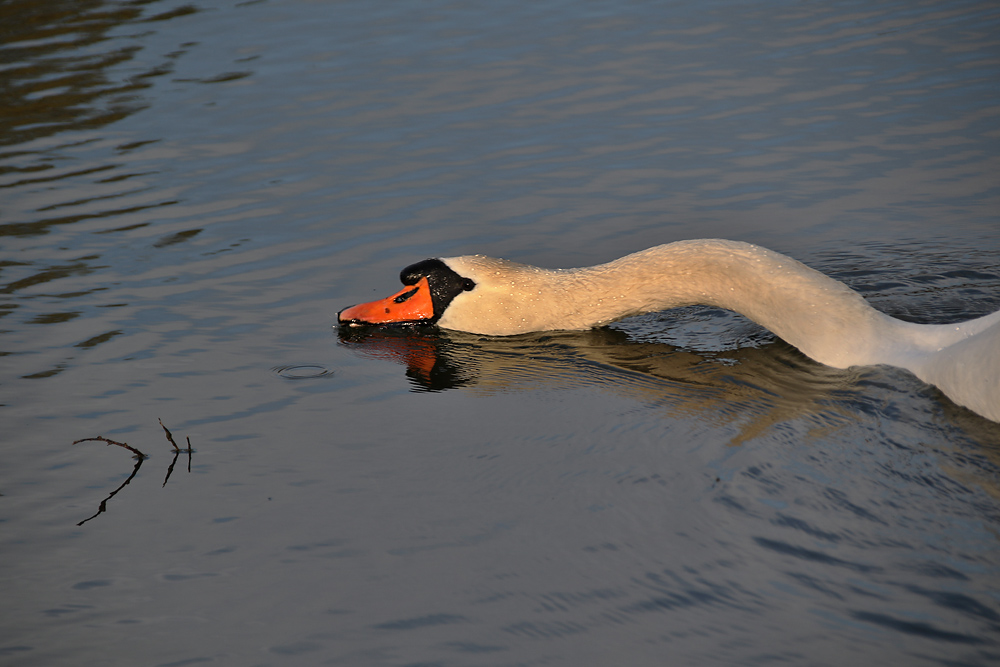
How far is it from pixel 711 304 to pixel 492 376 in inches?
58.0

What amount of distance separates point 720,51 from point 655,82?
1.38 m

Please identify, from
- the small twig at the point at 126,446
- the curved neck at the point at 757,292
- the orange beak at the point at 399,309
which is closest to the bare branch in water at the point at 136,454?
the small twig at the point at 126,446

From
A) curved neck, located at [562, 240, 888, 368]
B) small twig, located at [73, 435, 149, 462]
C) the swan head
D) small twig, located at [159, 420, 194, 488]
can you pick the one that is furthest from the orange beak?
small twig, located at [73, 435, 149, 462]

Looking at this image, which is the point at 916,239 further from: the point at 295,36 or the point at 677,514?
the point at 295,36

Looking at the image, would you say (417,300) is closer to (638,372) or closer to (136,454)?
(638,372)

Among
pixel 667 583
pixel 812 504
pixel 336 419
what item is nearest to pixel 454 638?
pixel 667 583

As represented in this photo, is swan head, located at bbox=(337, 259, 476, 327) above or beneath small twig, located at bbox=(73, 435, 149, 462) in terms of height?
above

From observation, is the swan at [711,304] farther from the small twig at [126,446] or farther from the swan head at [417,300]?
the small twig at [126,446]

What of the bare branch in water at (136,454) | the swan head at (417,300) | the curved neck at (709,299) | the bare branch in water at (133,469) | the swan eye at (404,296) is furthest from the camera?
the swan eye at (404,296)

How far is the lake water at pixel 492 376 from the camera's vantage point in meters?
3.86

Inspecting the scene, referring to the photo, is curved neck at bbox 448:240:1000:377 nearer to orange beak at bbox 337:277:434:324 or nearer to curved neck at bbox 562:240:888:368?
curved neck at bbox 562:240:888:368

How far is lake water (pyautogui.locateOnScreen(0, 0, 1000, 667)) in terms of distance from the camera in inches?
152

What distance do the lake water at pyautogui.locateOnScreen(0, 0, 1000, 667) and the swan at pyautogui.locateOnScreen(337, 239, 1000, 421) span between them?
5.8 inches

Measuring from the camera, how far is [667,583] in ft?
12.8
